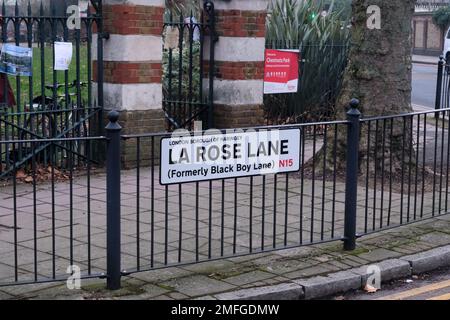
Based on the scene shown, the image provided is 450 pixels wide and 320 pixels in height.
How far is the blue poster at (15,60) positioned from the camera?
9.77 meters

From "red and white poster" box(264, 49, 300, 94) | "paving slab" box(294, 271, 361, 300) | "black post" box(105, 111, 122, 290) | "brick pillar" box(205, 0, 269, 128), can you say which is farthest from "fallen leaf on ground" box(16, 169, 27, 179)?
"paving slab" box(294, 271, 361, 300)

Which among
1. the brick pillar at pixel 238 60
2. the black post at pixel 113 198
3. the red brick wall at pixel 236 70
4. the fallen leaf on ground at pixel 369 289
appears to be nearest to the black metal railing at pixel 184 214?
the black post at pixel 113 198

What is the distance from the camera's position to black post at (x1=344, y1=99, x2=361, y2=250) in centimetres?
693

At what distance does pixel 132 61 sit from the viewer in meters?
10.7

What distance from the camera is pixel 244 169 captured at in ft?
20.9

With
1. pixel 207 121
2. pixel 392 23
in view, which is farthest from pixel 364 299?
→ pixel 207 121

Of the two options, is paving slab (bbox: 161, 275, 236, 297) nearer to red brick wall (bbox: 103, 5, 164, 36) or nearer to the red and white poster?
red brick wall (bbox: 103, 5, 164, 36)

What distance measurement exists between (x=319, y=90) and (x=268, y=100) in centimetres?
100

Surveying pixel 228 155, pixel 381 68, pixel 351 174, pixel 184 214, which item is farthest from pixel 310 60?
pixel 228 155

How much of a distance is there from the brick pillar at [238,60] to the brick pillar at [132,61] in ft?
4.29

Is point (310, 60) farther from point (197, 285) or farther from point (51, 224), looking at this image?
point (197, 285)

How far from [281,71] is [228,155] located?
702cm
